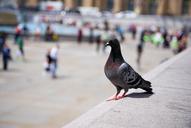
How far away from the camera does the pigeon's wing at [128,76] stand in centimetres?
562

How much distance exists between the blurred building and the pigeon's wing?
61.4m

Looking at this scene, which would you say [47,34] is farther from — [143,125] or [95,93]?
[143,125]

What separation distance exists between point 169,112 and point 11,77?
47.8 ft

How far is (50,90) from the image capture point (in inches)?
646

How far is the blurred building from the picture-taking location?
6806 cm

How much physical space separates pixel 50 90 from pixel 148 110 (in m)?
11.4

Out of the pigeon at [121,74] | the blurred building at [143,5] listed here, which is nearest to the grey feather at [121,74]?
the pigeon at [121,74]

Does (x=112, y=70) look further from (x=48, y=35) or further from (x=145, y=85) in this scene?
(x=48, y=35)

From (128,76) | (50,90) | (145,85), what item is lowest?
(50,90)

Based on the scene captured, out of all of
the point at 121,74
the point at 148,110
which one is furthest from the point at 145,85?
the point at 148,110

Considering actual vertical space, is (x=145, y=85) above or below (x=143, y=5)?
above

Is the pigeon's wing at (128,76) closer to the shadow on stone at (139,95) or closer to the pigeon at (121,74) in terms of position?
the pigeon at (121,74)

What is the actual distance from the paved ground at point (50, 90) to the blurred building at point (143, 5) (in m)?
41.2

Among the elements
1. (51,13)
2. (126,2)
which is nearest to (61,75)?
(51,13)
